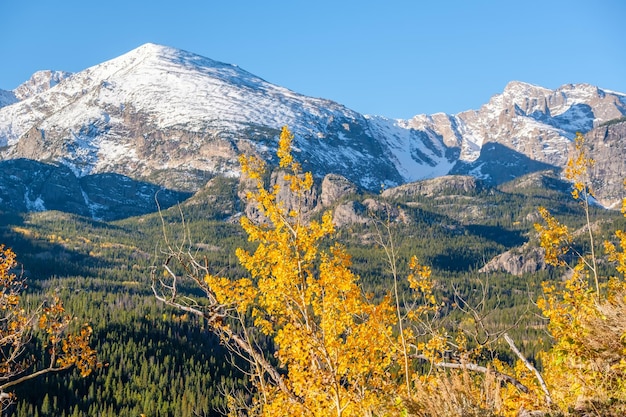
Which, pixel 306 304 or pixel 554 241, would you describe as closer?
pixel 306 304

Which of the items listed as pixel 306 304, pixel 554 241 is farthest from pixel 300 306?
pixel 554 241

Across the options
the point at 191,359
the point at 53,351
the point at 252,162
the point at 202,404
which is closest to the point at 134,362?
the point at 191,359

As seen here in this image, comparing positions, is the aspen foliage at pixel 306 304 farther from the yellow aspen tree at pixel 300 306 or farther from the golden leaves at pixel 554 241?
the golden leaves at pixel 554 241

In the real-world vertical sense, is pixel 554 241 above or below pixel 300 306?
above

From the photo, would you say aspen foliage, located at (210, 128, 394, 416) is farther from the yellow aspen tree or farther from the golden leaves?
the golden leaves

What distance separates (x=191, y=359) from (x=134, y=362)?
42.8 feet

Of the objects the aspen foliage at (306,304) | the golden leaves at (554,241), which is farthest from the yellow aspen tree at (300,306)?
the golden leaves at (554,241)

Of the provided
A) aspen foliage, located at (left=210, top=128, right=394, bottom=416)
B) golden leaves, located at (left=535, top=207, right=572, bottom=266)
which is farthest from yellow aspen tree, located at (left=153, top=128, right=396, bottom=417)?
golden leaves, located at (left=535, top=207, right=572, bottom=266)

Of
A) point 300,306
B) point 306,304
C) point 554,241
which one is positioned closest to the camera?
point 300,306

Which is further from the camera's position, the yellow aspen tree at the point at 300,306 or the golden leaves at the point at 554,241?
the golden leaves at the point at 554,241

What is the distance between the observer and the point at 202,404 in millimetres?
95875

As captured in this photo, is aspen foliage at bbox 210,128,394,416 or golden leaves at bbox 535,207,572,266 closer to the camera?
aspen foliage at bbox 210,128,394,416

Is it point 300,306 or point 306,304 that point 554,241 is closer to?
point 306,304

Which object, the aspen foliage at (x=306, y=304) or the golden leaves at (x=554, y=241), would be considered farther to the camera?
the golden leaves at (x=554, y=241)
